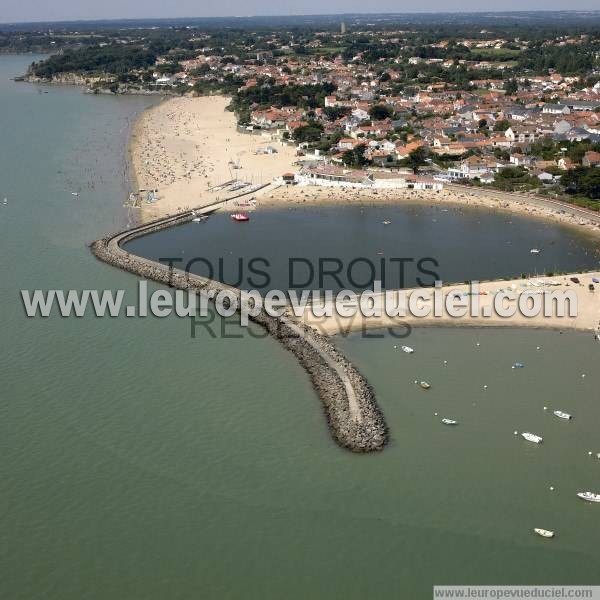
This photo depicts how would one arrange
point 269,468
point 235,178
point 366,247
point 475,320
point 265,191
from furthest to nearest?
point 235,178
point 265,191
point 366,247
point 475,320
point 269,468

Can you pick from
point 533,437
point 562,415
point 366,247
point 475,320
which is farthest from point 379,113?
point 533,437

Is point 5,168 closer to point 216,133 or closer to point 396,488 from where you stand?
point 216,133

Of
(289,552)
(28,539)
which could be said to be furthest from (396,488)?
(28,539)

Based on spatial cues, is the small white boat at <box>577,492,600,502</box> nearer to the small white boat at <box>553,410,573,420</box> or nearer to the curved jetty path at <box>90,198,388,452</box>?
the small white boat at <box>553,410,573,420</box>

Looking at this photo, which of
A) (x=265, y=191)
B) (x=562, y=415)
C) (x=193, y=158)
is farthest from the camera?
(x=193, y=158)

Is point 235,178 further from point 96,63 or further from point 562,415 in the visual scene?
point 96,63

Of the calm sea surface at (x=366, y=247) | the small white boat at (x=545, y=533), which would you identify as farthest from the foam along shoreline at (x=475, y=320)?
the small white boat at (x=545, y=533)
